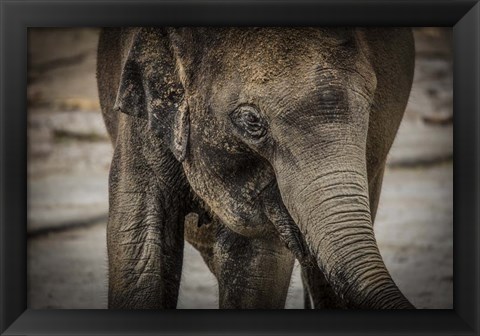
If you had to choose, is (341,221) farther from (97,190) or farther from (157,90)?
(97,190)

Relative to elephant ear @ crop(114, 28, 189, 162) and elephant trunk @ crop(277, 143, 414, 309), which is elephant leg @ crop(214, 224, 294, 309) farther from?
elephant trunk @ crop(277, 143, 414, 309)

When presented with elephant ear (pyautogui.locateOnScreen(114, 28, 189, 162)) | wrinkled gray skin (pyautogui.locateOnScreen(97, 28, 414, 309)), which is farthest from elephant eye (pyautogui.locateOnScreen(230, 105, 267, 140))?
elephant ear (pyautogui.locateOnScreen(114, 28, 189, 162))

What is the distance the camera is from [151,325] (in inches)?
136

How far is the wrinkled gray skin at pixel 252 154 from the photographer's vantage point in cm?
296

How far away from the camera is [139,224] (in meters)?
3.56

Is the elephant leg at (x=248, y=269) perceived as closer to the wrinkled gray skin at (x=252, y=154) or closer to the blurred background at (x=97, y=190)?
the wrinkled gray skin at (x=252, y=154)

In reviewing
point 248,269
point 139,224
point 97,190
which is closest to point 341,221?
point 139,224

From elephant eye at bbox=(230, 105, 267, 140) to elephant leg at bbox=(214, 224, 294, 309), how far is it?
76cm
